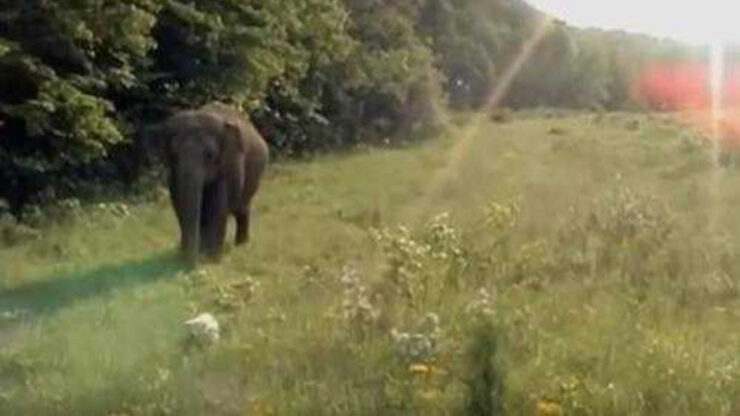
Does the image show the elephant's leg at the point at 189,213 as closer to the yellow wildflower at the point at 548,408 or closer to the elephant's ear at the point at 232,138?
the elephant's ear at the point at 232,138

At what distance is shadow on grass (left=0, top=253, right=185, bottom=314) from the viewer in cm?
1159

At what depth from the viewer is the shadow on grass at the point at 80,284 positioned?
11.6 meters

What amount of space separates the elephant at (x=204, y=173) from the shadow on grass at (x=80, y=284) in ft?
1.39

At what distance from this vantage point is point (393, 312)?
9.56 m

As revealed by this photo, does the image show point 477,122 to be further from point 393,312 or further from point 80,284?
point 393,312

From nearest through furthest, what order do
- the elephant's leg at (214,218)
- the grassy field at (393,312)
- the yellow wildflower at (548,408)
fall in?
the yellow wildflower at (548,408) < the grassy field at (393,312) < the elephant's leg at (214,218)

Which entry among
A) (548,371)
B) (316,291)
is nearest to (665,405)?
(548,371)

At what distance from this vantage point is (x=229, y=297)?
38.0 ft

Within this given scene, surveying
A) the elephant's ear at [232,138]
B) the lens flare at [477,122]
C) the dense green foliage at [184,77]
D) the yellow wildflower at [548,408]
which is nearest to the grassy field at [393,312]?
the yellow wildflower at [548,408]

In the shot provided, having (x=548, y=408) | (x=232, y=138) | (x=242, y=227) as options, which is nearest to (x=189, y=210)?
(x=232, y=138)

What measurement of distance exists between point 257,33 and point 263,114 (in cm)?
389

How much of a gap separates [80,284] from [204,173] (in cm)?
224

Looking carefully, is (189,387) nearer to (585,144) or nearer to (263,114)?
(263,114)

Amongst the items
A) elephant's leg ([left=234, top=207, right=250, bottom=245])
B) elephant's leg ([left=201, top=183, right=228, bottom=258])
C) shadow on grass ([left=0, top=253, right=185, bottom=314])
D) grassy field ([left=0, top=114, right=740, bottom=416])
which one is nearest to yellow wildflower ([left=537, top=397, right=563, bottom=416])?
grassy field ([left=0, top=114, right=740, bottom=416])
